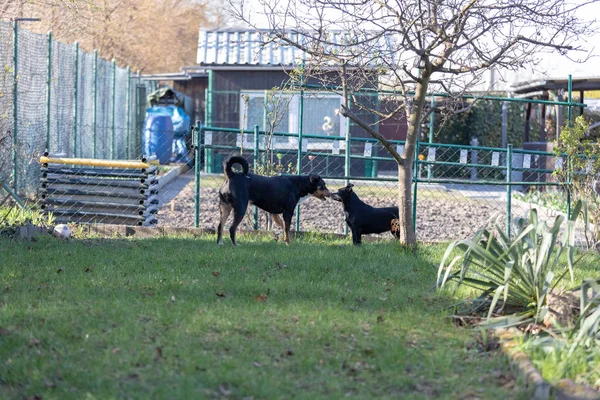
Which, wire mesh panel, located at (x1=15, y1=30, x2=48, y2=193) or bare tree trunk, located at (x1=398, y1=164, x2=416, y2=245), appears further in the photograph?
wire mesh panel, located at (x1=15, y1=30, x2=48, y2=193)

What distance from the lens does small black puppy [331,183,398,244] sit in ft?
37.0

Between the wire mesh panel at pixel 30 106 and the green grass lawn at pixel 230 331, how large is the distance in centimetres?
470

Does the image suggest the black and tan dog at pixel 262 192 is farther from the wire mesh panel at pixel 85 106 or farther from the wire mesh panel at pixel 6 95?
the wire mesh panel at pixel 85 106

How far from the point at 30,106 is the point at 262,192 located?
228 inches

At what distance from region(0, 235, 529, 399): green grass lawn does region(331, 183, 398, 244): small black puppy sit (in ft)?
5.64

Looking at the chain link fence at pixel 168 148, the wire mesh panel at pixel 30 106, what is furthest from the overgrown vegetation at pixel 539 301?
the wire mesh panel at pixel 30 106

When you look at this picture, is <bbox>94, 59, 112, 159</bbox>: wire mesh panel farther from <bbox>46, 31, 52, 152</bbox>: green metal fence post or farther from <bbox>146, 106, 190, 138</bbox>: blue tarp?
<bbox>146, 106, 190, 138</bbox>: blue tarp

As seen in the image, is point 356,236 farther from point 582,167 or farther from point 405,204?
point 582,167

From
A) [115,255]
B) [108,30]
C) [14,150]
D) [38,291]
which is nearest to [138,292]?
[38,291]

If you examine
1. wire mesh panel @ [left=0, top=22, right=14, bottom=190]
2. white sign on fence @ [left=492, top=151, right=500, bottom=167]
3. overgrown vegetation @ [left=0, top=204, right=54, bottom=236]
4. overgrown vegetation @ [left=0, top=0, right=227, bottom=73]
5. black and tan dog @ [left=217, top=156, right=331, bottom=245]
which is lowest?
overgrown vegetation @ [left=0, top=204, right=54, bottom=236]

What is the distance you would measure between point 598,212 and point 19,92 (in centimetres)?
927

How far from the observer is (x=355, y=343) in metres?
6.13

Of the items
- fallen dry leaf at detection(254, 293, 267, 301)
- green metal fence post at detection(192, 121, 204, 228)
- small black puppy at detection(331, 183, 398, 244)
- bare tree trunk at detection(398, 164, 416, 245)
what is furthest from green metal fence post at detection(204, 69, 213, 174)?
fallen dry leaf at detection(254, 293, 267, 301)

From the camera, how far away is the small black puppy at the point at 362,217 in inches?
444
